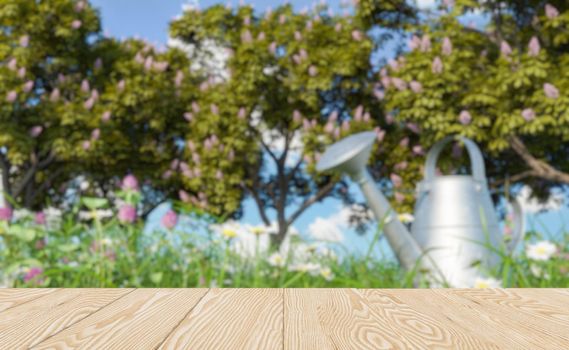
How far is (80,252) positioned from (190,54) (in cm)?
737

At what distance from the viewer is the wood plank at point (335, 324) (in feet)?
3.19

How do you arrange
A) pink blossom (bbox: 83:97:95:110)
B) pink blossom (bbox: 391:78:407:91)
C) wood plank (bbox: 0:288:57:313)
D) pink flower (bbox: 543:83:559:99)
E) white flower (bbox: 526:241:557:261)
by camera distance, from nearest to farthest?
1. wood plank (bbox: 0:288:57:313)
2. white flower (bbox: 526:241:557:261)
3. pink flower (bbox: 543:83:559:99)
4. pink blossom (bbox: 391:78:407:91)
5. pink blossom (bbox: 83:97:95:110)

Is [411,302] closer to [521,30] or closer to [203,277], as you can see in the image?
[203,277]

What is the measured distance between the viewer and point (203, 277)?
243 cm

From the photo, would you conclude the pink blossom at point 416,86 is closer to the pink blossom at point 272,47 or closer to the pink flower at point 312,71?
the pink flower at point 312,71

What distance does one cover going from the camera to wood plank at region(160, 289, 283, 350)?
978 millimetres

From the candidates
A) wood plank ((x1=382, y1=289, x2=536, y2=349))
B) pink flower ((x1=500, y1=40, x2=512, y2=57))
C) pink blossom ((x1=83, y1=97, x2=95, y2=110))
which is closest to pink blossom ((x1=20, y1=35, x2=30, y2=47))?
pink blossom ((x1=83, y1=97, x2=95, y2=110))

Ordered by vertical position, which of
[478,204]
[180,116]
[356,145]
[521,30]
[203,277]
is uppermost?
[521,30]

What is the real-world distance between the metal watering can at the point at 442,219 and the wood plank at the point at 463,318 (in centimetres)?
139

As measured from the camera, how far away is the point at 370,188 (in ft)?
10.3

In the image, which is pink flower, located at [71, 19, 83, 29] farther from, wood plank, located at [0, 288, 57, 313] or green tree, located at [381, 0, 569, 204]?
wood plank, located at [0, 288, 57, 313]

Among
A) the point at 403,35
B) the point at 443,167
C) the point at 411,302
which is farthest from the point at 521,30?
the point at 411,302

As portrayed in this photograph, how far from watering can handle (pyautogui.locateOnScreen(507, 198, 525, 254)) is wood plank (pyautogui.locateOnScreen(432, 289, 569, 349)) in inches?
64.6

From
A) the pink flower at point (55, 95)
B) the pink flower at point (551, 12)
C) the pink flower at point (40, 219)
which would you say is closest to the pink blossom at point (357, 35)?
the pink flower at point (551, 12)
